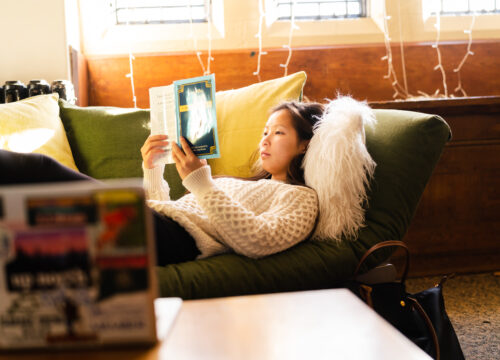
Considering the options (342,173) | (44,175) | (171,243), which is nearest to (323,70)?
(342,173)

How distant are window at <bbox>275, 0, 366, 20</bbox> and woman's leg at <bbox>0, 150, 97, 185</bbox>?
6.27ft

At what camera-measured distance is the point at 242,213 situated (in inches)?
45.3

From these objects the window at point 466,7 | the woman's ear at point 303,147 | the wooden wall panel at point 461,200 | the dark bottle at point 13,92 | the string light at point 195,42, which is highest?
the window at point 466,7

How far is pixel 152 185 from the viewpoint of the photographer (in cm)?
154

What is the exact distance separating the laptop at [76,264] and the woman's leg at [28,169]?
1.37ft

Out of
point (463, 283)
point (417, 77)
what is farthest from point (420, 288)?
point (417, 77)

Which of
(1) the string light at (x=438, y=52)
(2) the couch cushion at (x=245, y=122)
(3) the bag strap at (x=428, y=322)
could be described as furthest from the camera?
(1) the string light at (x=438, y=52)

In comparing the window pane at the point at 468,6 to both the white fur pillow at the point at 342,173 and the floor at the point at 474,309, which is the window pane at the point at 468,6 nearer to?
the floor at the point at 474,309

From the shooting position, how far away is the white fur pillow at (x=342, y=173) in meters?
1.26

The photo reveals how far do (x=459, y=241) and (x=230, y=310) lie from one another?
180cm

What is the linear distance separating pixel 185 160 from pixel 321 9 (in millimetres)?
1676

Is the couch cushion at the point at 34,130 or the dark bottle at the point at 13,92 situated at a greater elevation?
the dark bottle at the point at 13,92

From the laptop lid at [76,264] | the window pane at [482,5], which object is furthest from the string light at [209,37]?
the laptop lid at [76,264]

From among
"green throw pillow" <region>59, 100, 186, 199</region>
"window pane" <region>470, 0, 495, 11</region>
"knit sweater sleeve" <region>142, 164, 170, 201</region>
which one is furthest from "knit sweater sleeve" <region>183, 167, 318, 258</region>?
"window pane" <region>470, 0, 495, 11</region>
